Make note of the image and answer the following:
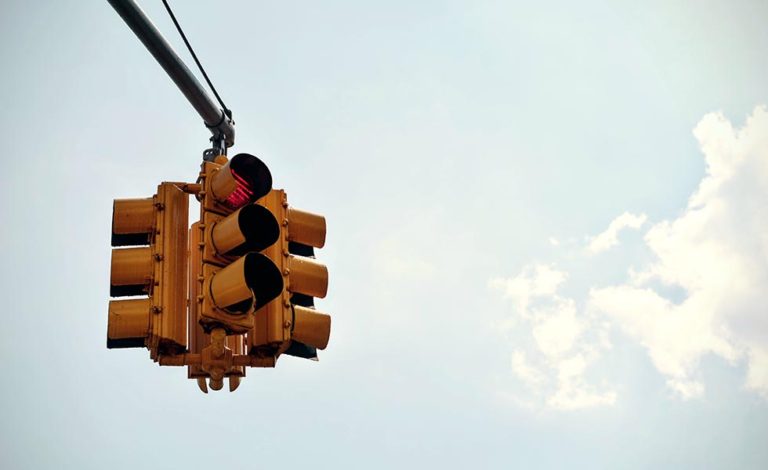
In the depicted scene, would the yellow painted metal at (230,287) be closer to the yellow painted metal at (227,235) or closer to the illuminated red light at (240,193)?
the yellow painted metal at (227,235)

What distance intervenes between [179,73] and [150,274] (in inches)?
56.0

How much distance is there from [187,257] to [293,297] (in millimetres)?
876

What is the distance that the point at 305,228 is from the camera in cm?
730

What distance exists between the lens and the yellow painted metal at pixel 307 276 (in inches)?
274

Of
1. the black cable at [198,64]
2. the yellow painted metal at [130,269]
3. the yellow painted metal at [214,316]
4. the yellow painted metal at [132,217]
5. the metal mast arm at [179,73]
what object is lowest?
the yellow painted metal at [214,316]

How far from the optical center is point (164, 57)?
251 inches

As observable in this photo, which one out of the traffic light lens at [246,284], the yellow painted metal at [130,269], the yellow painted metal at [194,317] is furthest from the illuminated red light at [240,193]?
the yellow painted metal at [130,269]

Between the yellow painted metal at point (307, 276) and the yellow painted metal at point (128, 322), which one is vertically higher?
the yellow painted metal at point (307, 276)

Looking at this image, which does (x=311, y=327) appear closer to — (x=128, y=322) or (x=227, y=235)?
(x=227, y=235)

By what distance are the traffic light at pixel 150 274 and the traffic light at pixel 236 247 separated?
0.25 metres

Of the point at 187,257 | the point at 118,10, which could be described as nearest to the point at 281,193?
the point at 187,257

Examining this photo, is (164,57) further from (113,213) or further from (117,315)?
(117,315)

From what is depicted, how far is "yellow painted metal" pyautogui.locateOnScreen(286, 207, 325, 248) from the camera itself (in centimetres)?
727

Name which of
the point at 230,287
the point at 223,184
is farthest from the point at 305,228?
the point at 230,287
